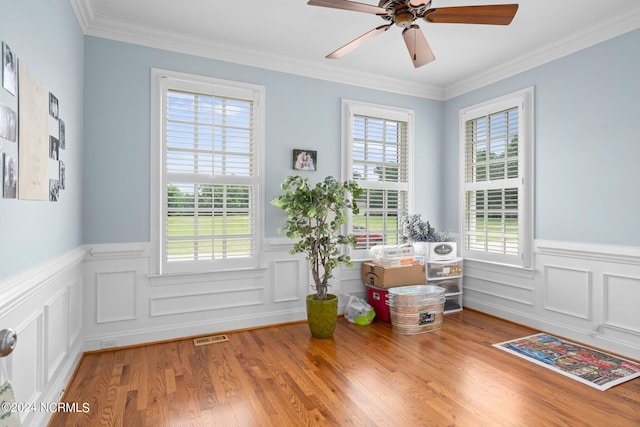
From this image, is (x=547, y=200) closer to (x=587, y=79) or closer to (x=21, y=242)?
(x=587, y=79)

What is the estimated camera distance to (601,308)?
318cm

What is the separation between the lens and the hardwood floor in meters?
2.14

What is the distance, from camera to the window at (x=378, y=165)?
13.9 ft

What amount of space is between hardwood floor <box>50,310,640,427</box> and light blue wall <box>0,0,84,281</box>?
3.36 ft

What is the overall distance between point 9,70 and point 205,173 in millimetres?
1981

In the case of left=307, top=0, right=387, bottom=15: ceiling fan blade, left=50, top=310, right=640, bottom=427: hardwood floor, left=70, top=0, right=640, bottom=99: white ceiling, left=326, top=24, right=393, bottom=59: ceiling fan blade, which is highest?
left=70, top=0, right=640, bottom=99: white ceiling

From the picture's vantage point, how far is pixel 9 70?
154 cm

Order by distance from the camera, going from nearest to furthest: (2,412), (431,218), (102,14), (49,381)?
(2,412) < (49,381) < (102,14) < (431,218)

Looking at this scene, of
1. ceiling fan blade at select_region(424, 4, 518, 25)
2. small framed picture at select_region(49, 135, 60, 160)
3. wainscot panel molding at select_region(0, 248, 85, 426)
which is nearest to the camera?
wainscot panel molding at select_region(0, 248, 85, 426)

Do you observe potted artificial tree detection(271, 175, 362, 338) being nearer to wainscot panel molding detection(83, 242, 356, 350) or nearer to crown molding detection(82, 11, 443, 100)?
wainscot panel molding detection(83, 242, 356, 350)

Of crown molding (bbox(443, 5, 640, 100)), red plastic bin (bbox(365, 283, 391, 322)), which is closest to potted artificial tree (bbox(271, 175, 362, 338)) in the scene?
red plastic bin (bbox(365, 283, 391, 322))

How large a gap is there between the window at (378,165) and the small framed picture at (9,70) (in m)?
3.04

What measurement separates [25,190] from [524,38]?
398 centimetres

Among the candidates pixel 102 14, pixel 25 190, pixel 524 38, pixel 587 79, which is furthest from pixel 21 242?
pixel 587 79
